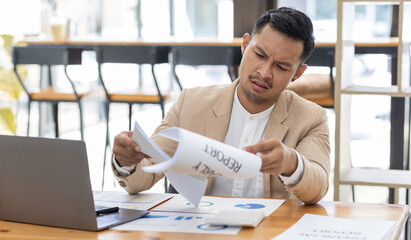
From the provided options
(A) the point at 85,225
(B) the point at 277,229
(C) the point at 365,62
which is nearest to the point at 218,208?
(B) the point at 277,229

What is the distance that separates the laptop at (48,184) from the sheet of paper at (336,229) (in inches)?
16.6

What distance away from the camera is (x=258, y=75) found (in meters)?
2.03

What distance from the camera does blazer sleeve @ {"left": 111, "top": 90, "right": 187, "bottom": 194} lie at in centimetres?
196

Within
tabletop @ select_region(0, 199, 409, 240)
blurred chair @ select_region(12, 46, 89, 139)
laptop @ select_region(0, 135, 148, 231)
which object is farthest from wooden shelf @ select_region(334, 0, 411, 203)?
blurred chair @ select_region(12, 46, 89, 139)

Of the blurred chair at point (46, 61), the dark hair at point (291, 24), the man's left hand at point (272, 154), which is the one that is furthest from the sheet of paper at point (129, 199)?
the blurred chair at point (46, 61)

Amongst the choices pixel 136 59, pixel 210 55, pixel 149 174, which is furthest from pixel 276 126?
pixel 136 59

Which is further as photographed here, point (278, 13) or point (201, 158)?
point (278, 13)

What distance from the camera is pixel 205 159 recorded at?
1377 mm

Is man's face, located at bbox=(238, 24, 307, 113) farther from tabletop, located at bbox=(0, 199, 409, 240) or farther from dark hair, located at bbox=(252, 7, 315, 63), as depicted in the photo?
tabletop, located at bbox=(0, 199, 409, 240)

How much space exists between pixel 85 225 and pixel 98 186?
3.13 m

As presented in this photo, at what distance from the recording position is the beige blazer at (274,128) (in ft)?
6.39

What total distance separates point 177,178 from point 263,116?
0.64 metres

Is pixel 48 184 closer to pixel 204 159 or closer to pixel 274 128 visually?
pixel 204 159

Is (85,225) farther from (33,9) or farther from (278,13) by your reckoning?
(33,9)
